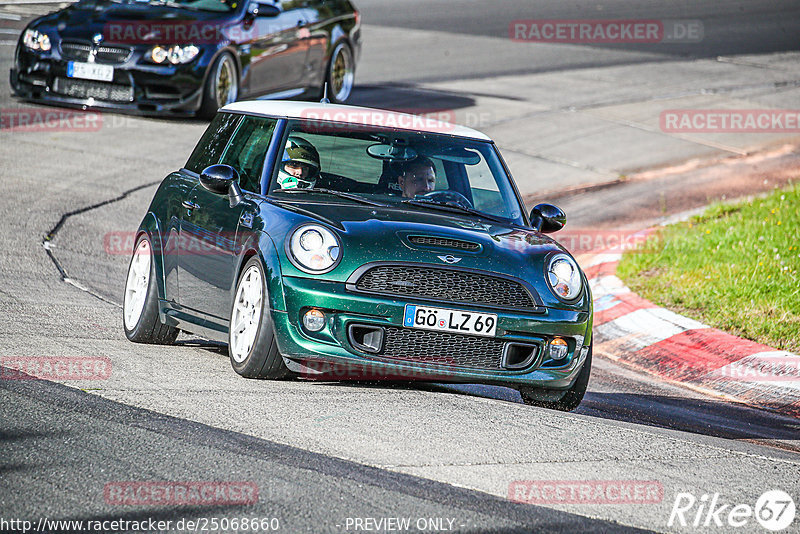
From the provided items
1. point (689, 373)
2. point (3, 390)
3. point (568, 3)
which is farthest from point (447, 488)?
point (568, 3)

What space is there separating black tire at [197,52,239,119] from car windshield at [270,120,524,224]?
7.17 m

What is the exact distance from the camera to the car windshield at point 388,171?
6.95 metres

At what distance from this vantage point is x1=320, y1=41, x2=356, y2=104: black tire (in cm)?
1655

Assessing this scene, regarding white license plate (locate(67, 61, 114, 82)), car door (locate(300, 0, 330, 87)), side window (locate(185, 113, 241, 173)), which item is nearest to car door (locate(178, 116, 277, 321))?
side window (locate(185, 113, 241, 173))

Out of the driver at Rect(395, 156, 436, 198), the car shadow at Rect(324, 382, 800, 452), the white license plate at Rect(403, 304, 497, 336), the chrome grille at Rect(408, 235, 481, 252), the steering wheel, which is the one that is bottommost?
the car shadow at Rect(324, 382, 800, 452)

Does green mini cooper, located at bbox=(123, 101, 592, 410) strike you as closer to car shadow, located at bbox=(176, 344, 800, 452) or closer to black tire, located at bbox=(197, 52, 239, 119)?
car shadow, located at bbox=(176, 344, 800, 452)

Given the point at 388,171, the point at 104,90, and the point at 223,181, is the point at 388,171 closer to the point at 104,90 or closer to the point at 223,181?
the point at 223,181

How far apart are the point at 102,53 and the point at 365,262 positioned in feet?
28.3

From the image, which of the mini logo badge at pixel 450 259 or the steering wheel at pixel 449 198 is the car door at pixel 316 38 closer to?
the steering wheel at pixel 449 198

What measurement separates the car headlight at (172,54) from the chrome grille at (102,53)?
0.86 ft

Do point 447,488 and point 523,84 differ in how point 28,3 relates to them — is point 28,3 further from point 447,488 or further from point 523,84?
point 447,488

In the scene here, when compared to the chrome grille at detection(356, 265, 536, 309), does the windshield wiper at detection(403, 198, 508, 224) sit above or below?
above

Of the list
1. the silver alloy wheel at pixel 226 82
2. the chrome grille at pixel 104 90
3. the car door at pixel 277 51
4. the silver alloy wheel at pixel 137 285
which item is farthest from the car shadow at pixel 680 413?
the car door at pixel 277 51

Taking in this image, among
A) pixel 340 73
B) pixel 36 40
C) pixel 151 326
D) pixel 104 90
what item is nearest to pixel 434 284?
pixel 151 326
